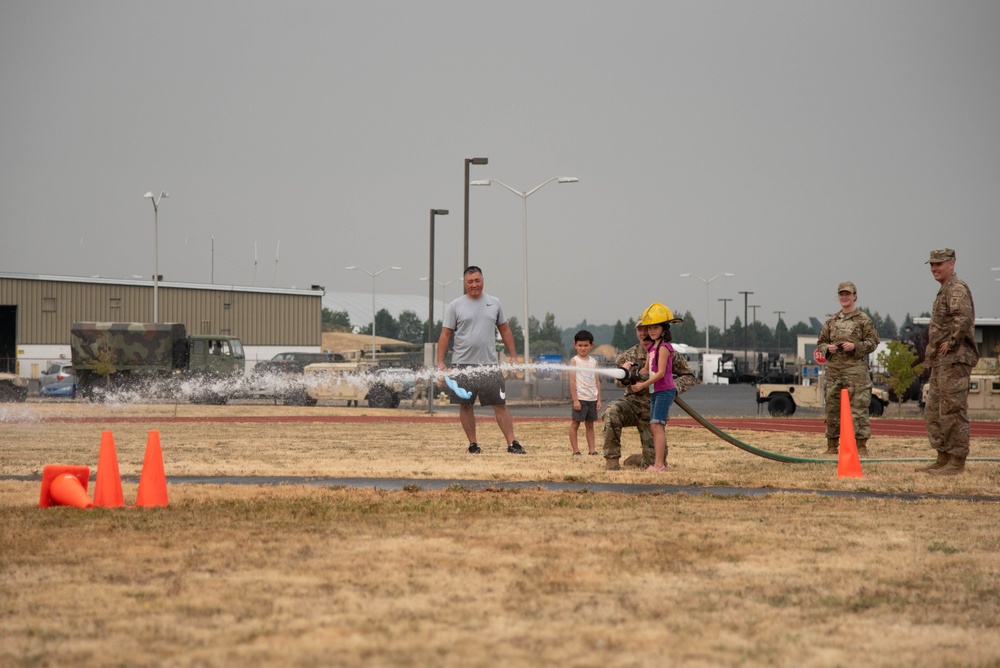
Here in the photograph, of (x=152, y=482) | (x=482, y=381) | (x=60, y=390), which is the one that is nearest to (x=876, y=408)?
(x=482, y=381)

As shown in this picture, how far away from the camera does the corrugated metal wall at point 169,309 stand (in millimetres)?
70000

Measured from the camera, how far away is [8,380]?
1599 inches

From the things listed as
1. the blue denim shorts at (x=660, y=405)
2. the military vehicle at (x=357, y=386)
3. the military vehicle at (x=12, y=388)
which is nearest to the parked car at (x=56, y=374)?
the military vehicle at (x=12, y=388)

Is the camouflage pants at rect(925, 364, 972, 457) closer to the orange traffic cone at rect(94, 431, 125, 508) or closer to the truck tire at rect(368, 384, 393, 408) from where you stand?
the orange traffic cone at rect(94, 431, 125, 508)

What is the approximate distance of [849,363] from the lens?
14.2m

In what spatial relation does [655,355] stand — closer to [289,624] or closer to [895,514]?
[895,514]

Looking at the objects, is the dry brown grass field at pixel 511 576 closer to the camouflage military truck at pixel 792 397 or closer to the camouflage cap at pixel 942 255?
the camouflage cap at pixel 942 255

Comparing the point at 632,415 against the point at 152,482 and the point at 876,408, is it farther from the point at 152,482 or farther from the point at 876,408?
the point at 876,408

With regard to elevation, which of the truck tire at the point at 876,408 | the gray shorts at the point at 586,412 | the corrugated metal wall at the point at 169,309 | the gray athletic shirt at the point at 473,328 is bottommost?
the truck tire at the point at 876,408

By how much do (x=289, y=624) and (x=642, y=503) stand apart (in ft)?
15.1

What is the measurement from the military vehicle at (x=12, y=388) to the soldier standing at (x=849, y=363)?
106 feet

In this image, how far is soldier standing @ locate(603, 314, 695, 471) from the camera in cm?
1204

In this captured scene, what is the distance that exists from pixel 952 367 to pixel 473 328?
5.13 m

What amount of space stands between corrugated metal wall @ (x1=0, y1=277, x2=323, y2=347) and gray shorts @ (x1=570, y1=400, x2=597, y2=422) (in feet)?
201
